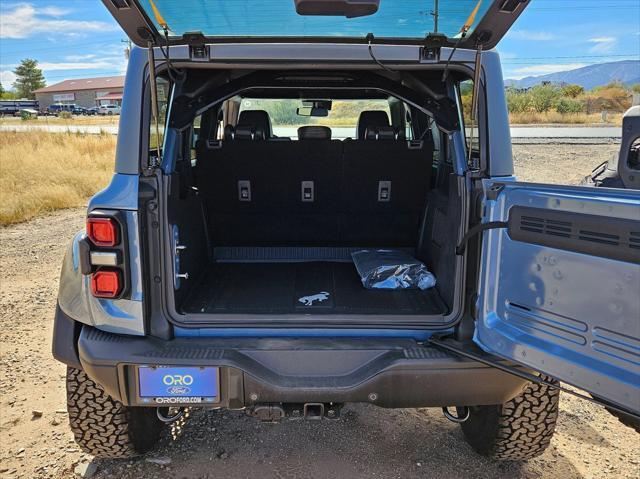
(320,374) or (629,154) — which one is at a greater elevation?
(629,154)

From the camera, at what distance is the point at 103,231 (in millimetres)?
2195

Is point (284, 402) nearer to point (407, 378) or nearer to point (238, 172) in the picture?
point (407, 378)

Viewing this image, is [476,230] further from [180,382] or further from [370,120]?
[370,120]

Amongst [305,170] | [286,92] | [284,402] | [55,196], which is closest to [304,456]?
[284,402]

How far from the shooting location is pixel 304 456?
284 cm

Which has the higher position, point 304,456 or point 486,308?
point 486,308

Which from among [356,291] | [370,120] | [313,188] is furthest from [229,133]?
[356,291]

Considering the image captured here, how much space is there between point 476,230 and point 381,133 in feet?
5.82

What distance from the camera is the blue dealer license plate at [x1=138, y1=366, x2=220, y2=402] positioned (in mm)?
2143

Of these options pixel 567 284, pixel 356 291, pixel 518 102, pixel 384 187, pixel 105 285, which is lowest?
pixel 356 291

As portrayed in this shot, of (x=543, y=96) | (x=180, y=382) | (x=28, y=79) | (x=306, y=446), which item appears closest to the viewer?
(x=180, y=382)

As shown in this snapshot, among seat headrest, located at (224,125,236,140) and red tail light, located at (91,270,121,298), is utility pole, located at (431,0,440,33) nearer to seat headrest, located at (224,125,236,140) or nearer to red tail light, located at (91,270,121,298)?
red tail light, located at (91,270,121,298)

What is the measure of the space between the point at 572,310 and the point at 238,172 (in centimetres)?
241

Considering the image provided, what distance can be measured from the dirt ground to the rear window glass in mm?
2258
